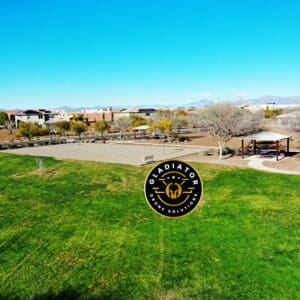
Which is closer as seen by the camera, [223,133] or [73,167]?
[73,167]

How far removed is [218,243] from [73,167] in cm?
1942

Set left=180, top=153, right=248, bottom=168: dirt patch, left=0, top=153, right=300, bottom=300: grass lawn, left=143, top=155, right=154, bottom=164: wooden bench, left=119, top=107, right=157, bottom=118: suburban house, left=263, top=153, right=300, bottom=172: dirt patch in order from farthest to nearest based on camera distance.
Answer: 1. left=119, top=107, right=157, bottom=118: suburban house
2. left=143, top=155, right=154, bottom=164: wooden bench
3. left=180, top=153, right=248, bottom=168: dirt patch
4. left=263, top=153, right=300, bottom=172: dirt patch
5. left=0, top=153, right=300, bottom=300: grass lawn

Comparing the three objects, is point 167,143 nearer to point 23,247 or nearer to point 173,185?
point 23,247

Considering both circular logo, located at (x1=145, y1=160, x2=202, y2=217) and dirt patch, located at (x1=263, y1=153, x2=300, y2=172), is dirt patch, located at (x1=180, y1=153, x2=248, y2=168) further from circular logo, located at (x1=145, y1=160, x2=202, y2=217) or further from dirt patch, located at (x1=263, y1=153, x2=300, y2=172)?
circular logo, located at (x1=145, y1=160, x2=202, y2=217)

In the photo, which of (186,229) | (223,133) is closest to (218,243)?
(186,229)

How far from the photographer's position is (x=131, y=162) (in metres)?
32.1

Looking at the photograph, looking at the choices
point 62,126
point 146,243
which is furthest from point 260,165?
point 62,126

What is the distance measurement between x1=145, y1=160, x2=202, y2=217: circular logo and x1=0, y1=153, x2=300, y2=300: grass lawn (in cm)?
502

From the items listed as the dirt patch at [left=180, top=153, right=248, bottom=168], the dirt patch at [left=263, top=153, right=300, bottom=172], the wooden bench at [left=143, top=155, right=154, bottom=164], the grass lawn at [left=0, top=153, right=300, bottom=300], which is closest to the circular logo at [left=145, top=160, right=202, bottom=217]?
the grass lawn at [left=0, top=153, right=300, bottom=300]

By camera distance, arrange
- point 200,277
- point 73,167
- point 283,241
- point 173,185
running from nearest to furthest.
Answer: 1. point 173,185
2. point 200,277
3. point 283,241
4. point 73,167

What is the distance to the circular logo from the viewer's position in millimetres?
6848

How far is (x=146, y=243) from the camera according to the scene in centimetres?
1464

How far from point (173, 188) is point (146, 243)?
843 centimetres

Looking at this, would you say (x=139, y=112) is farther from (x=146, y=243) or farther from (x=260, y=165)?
(x=146, y=243)
